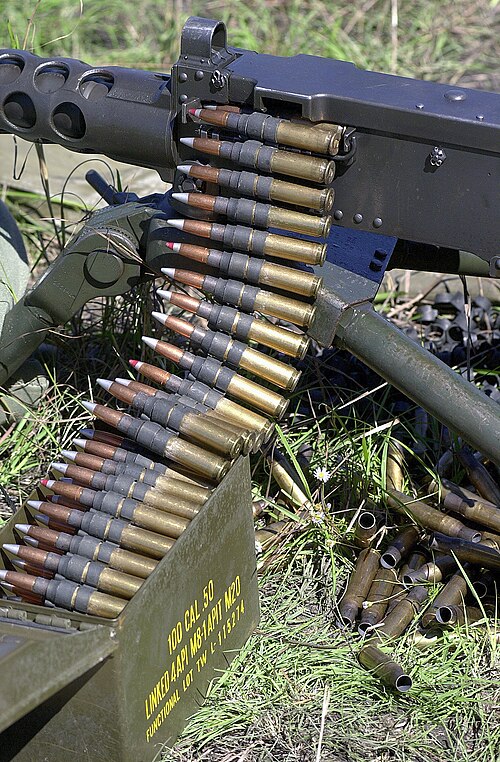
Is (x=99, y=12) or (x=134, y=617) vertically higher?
(x=99, y=12)

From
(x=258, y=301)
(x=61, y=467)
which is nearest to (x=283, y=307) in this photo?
(x=258, y=301)

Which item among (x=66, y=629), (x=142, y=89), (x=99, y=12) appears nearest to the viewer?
(x=66, y=629)

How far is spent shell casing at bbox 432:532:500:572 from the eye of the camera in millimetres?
3834

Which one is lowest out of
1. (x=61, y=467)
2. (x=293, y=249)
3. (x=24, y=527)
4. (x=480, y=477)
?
Result: (x=480, y=477)

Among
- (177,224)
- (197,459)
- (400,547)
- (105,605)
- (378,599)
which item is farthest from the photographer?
(400,547)

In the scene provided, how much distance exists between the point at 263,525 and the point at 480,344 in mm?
1530

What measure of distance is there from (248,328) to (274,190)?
0.48 m

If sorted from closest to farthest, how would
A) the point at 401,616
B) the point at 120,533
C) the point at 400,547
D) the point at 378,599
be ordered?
the point at 120,533, the point at 401,616, the point at 378,599, the point at 400,547

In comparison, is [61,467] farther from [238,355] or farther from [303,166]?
[303,166]

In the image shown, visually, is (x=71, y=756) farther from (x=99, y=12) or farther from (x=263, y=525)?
(x=99, y=12)

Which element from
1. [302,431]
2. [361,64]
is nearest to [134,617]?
[302,431]

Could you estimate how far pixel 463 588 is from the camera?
3.91m

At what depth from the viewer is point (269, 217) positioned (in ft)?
11.6

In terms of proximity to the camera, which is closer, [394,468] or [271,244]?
[271,244]
